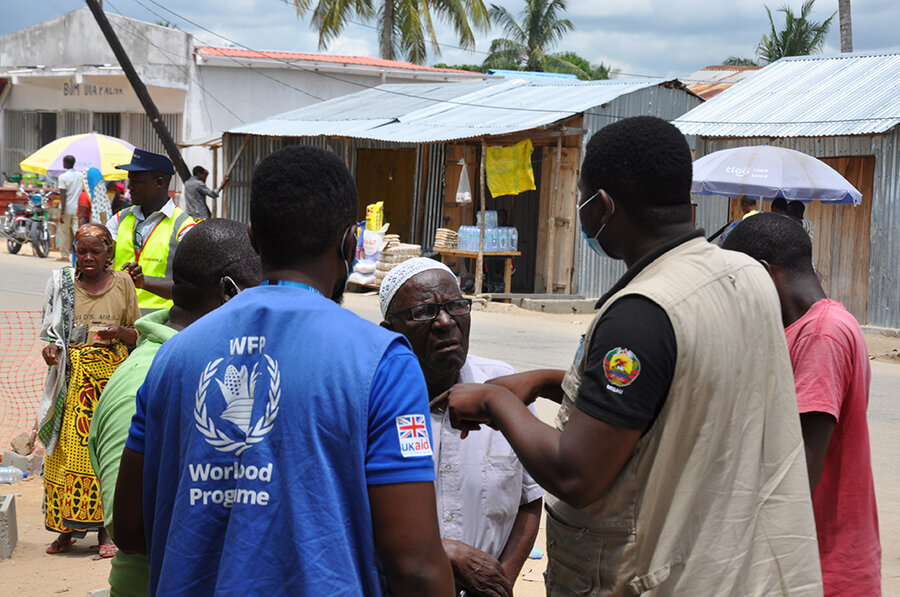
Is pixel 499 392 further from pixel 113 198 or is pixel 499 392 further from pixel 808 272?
pixel 113 198

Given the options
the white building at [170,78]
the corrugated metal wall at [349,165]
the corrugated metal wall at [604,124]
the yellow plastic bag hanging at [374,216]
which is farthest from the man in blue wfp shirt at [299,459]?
the white building at [170,78]

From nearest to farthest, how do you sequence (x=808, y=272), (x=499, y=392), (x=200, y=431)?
(x=200, y=431) < (x=499, y=392) < (x=808, y=272)

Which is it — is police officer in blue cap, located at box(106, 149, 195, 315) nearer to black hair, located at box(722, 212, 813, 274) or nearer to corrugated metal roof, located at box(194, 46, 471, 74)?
black hair, located at box(722, 212, 813, 274)

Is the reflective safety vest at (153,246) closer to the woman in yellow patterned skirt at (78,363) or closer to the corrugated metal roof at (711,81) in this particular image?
the woman in yellow patterned skirt at (78,363)

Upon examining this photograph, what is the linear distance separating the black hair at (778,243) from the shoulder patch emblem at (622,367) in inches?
44.9

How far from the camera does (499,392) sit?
6.88 ft

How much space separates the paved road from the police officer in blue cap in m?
2.87

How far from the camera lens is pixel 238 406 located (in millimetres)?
1728

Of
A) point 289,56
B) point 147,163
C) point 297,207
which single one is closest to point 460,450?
point 297,207

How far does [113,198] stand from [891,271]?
1430 cm

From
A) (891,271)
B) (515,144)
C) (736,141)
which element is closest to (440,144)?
(515,144)

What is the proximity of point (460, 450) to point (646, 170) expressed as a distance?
1.05 metres

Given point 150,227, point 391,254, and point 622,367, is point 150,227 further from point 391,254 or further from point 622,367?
point 391,254

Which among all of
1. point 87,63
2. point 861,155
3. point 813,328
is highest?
point 87,63
